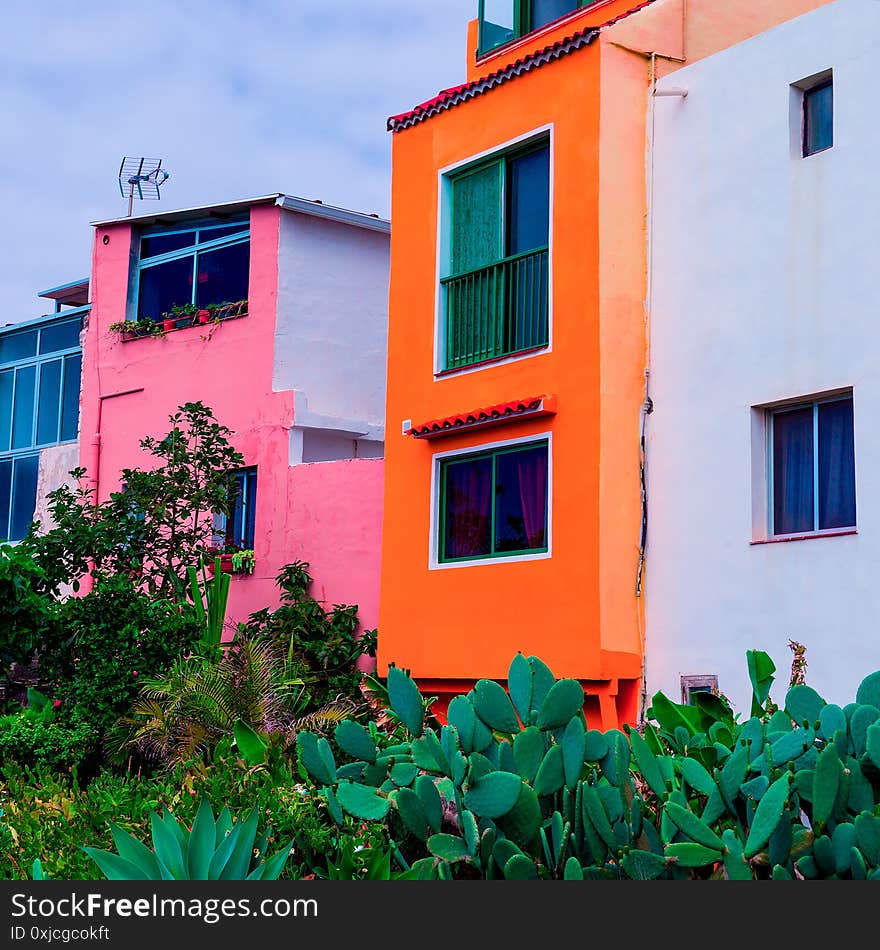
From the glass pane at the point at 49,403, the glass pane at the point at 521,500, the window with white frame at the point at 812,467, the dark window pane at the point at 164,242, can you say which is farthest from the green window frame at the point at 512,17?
the glass pane at the point at 49,403

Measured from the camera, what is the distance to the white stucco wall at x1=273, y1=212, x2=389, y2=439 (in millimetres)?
19750

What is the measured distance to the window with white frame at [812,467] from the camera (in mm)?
11898

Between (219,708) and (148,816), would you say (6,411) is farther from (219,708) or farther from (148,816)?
(148,816)

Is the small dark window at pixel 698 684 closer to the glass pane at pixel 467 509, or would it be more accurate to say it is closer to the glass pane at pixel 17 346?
the glass pane at pixel 467 509

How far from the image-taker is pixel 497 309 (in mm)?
15023

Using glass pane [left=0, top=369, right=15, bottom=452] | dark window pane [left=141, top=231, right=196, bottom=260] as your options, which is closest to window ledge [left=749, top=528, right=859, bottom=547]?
dark window pane [left=141, top=231, right=196, bottom=260]

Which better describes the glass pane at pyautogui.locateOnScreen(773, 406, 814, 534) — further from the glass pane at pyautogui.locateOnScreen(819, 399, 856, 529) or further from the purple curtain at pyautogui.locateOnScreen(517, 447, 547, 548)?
the purple curtain at pyautogui.locateOnScreen(517, 447, 547, 548)

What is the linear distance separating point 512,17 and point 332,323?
5.11 meters

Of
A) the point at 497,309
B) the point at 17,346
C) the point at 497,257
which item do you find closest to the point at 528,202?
the point at 497,257

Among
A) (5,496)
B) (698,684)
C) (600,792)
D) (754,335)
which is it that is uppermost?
(754,335)

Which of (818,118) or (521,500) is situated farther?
(521,500)

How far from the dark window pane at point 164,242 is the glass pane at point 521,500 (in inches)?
345

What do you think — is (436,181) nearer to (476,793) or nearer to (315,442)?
(315,442)

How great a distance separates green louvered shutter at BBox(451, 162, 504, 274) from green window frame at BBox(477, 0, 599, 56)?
249 cm
